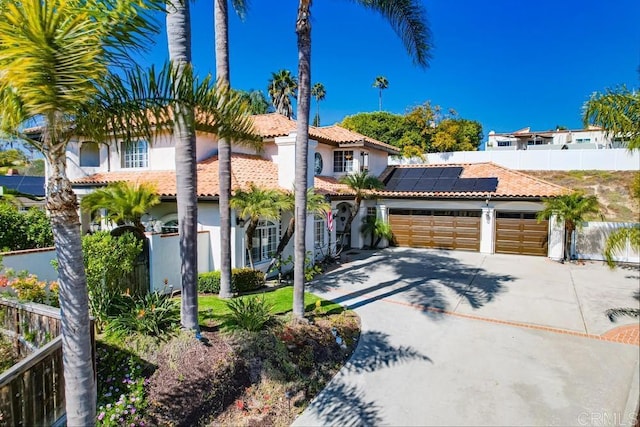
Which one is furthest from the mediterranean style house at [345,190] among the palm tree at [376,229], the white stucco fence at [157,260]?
the palm tree at [376,229]

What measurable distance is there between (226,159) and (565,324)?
11005 mm

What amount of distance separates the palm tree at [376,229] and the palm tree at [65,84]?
1992 centimetres

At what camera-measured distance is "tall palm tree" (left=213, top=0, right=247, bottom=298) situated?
10.9 metres

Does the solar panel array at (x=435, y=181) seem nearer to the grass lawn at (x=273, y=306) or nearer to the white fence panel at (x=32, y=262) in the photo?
the grass lawn at (x=273, y=306)

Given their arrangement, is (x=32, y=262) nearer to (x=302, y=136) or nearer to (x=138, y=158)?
(x=302, y=136)

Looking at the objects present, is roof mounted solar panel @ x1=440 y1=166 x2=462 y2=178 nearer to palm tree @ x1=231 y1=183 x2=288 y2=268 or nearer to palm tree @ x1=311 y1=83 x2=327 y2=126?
palm tree @ x1=231 y1=183 x2=288 y2=268

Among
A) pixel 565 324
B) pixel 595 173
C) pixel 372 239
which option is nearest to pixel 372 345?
pixel 565 324

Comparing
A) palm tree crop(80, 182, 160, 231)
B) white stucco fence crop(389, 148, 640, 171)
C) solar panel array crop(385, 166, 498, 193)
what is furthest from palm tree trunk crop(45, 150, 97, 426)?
white stucco fence crop(389, 148, 640, 171)

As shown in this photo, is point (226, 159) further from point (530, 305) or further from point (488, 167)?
point (488, 167)

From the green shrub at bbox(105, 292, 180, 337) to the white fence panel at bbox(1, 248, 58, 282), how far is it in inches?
121

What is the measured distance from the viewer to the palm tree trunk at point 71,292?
158 inches

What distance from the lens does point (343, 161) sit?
23844 mm

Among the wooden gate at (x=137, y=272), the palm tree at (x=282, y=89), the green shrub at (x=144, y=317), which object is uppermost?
the palm tree at (x=282, y=89)

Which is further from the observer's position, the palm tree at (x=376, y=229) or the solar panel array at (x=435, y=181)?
the palm tree at (x=376, y=229)
